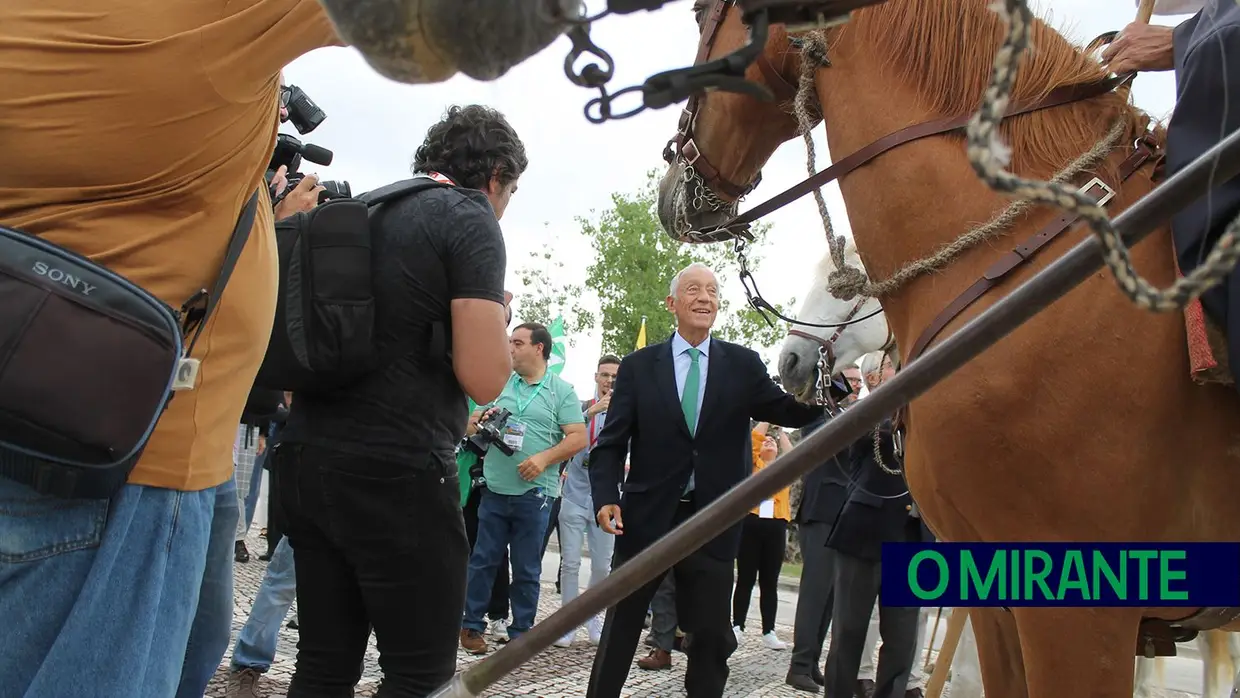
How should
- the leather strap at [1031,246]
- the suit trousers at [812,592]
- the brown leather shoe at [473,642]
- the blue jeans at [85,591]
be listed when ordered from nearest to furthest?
the blue jeans at [85,591] → the leather strap at [1031,246] → the suit trousers at [812,592] → the brown leather shoe at [473,642]

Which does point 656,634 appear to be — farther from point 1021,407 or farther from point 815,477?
point 1021,407

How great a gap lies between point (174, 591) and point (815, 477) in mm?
5237

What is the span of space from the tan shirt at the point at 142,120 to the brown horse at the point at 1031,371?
147 centimetres

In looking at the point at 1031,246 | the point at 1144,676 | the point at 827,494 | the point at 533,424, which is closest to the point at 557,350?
the point at 533,424

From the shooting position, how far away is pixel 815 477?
6410 millimetres

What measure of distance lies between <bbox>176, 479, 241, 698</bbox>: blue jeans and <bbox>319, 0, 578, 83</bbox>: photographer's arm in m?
1.50

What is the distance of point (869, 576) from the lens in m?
5.20

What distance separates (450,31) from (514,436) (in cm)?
635

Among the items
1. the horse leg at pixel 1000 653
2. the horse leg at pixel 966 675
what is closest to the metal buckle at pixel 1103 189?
the horse leg at pixel 1000 653

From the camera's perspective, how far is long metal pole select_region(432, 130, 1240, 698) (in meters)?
1.04

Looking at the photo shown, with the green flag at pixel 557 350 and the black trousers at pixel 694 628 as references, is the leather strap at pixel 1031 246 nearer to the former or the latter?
the black trousers at pixel 694 628

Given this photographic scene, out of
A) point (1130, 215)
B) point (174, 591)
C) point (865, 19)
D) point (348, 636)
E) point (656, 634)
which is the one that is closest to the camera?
point (1130, 215)

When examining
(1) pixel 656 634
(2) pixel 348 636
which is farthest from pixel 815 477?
(2) pixel 348 636

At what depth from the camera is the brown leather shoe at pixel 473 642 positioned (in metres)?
6.66
